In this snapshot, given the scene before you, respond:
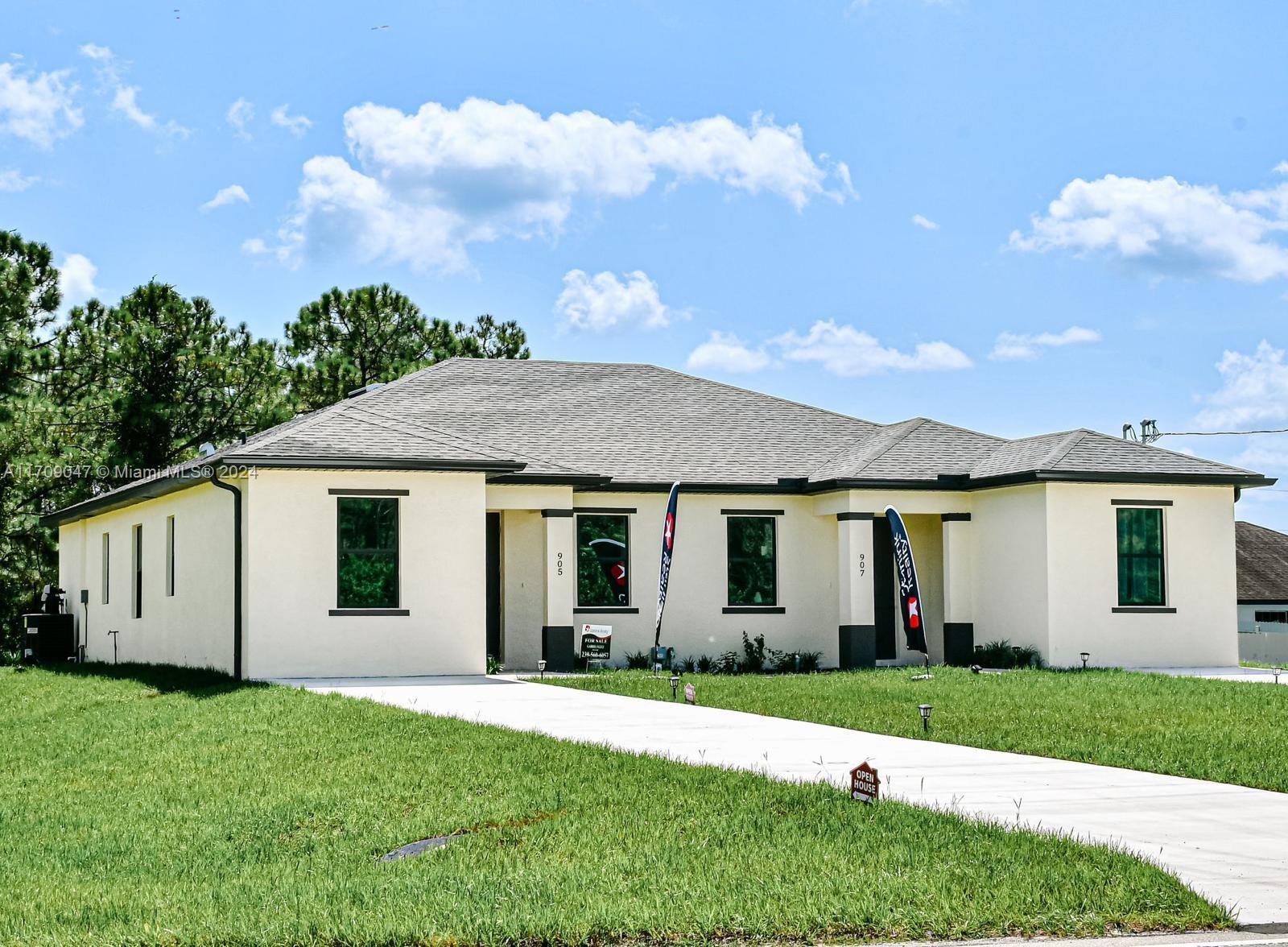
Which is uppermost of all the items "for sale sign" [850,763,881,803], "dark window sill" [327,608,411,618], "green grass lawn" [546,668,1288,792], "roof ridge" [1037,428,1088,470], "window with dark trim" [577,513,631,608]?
"roof ridge" [1037,428,1088,470]

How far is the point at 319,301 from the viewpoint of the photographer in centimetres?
5044

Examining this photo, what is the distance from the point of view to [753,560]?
87.9ft

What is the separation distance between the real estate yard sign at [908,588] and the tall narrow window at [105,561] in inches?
651

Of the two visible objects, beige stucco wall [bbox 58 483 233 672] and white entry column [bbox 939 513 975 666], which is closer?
beige stucco wall [bbox 58 483 233 672]

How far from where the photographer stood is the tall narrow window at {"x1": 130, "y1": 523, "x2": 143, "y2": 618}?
27.3 meters

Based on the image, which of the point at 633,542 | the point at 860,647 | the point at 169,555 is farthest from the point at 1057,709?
the point at 169,555

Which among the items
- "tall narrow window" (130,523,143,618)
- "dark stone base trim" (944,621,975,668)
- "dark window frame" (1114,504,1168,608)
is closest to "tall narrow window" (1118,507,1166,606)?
"dark window frame" (1114,504,1168,608)

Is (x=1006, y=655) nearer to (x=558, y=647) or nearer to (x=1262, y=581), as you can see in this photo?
(x=558, y=647)

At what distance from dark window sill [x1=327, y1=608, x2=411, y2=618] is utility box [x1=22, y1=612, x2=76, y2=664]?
1142 centimetres

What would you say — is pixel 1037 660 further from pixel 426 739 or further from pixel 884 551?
pixel 426 739

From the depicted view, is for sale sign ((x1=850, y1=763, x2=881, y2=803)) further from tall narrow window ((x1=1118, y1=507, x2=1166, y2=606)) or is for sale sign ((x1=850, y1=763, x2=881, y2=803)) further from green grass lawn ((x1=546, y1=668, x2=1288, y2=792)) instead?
tall narrow window ((x1=1118, y1=507, x2=1166, y2=606))

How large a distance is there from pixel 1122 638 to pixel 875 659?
422 centimetres

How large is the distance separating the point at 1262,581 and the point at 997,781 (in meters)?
43.0

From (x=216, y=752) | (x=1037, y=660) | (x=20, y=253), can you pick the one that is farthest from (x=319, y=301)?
(x=216, y=752)
